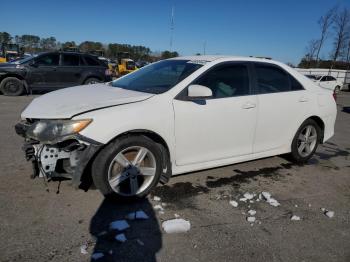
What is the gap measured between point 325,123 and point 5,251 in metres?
4.93

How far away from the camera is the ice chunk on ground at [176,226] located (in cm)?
316

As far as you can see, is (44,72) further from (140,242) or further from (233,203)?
(140,242)

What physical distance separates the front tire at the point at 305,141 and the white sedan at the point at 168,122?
0.07 ft

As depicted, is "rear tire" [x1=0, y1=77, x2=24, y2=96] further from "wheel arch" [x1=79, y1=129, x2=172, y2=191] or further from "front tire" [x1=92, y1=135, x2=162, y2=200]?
"front tire" [x1=92, y1=135, x2=162, y2=200]

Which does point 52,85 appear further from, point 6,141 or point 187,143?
point 187,143

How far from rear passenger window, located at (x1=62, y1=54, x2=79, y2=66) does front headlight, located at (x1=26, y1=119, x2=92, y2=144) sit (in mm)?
10141

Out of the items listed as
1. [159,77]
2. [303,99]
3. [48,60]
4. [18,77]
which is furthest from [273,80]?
[18,77]

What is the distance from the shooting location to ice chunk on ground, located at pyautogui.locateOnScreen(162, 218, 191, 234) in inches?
124

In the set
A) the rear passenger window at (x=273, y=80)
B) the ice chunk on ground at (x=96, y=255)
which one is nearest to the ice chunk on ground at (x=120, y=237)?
the ice chunk on ground at (x=96, y=255)

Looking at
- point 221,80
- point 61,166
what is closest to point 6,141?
point 61,166

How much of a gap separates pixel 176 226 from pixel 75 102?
171cm

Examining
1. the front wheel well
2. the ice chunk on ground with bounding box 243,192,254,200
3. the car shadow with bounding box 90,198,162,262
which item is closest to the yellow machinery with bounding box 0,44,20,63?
the front wheel well

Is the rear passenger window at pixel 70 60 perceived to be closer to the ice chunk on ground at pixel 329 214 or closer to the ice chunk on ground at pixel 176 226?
the ice chunk on ground at pixel 176 226

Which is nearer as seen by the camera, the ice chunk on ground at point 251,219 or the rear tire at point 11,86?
the ice chunk on ground at point 251,219
